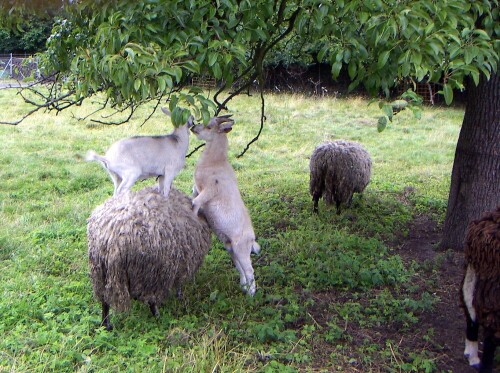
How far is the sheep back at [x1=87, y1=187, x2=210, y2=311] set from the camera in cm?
A: 419

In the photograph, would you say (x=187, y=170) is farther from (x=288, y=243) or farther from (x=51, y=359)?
(x=51, y=359)

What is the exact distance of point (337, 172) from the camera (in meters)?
7.53

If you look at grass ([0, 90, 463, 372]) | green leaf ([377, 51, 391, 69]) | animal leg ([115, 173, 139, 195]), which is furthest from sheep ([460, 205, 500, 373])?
animal leg ([115, 173, 139, 195])

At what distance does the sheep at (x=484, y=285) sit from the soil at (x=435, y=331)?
250mm

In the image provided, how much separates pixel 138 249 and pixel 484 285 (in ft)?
8.01

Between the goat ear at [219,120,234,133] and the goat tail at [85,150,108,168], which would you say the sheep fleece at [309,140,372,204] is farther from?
the goat tail at [85,150,108,168]

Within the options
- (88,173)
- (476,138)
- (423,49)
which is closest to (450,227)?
(476,138)

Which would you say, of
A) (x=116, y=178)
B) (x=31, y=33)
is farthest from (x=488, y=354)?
(x=31, y=33)

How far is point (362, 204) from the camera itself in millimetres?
7855

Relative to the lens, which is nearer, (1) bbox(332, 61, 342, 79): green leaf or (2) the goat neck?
(1) bbox(332, 61, 342, 79): green leaf

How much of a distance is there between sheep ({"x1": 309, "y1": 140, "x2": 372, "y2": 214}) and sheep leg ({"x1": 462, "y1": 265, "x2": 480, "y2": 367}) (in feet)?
12.1

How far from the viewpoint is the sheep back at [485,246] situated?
359cm

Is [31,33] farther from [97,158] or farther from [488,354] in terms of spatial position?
[488,354]

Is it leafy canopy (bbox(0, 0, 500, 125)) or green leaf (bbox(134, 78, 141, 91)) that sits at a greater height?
leafy canopy (bbox(0, 0, 500, 125))
